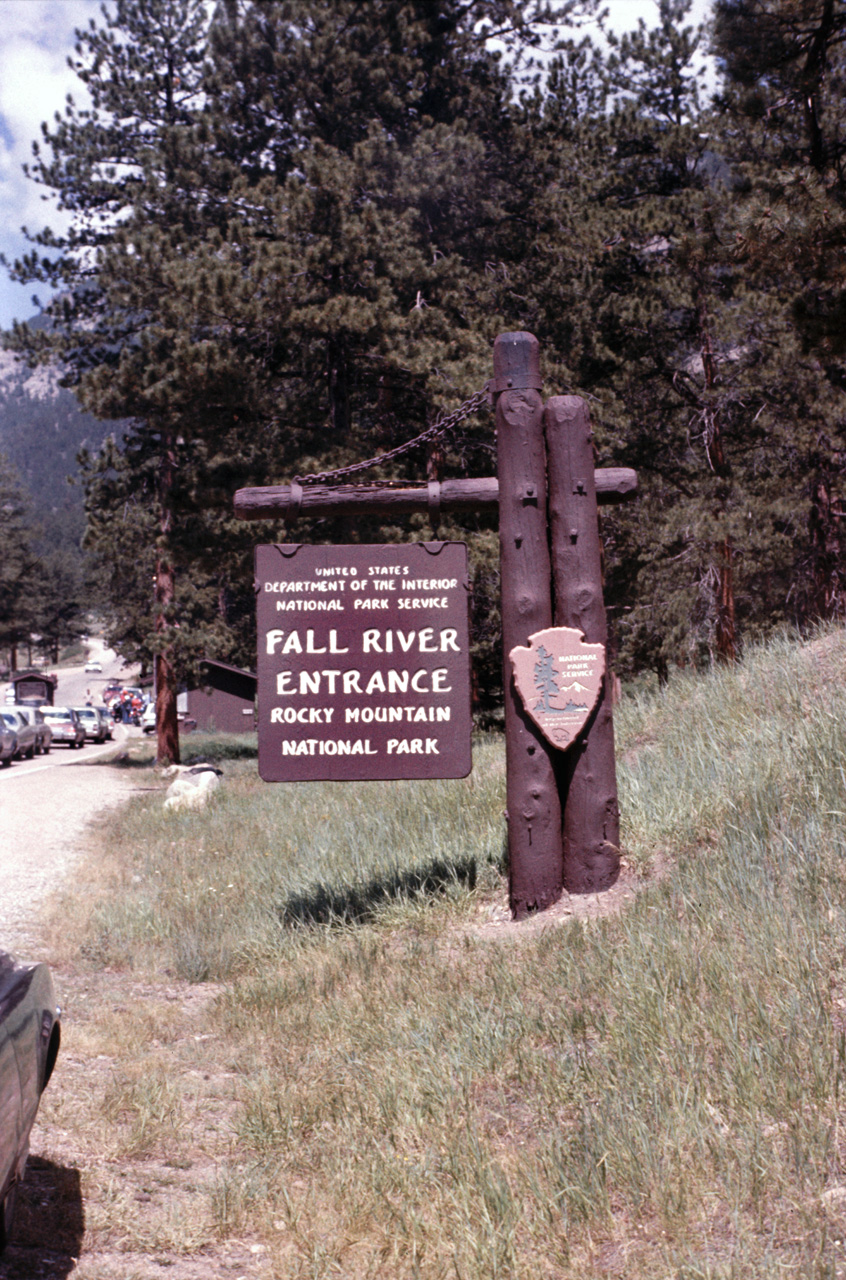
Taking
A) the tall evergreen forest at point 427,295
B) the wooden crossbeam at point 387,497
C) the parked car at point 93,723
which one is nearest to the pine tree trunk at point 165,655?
the tall evergreen forest at point 427,295

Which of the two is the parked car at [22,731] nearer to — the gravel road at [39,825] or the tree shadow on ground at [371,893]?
the gravel road at [39,825]

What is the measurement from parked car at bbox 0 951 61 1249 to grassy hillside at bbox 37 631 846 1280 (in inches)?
29.6

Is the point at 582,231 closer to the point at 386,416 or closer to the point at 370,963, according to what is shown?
the point at 386,416

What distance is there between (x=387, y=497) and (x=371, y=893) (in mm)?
2837

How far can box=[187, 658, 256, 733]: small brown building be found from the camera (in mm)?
51562

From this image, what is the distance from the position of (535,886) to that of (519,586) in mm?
1799

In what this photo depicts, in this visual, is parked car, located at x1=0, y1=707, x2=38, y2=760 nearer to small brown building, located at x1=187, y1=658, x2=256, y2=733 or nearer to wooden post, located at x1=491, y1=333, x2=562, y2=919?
small brown building, located at x1=187, y1=658, x2=256, y2=733

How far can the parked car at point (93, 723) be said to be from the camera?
2029 inches

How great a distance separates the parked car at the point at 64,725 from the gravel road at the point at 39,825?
11.1m

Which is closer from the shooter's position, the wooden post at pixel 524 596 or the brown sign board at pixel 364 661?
the wooden post at pixel 524 596

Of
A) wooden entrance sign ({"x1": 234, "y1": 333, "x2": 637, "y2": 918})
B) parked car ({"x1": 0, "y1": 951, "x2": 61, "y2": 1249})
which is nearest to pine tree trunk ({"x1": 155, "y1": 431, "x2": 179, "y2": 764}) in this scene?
wooden entrance sign ({"x1": 234, "y1": 333, "x2": 637, "y2": 918})

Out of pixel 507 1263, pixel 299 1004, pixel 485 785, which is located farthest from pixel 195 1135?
pixel 485 785

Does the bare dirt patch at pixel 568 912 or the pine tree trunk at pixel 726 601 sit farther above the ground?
the pine tree trunk at pixel 726 601

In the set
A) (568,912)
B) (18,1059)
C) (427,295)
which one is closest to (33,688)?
(427,295)
